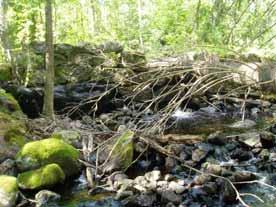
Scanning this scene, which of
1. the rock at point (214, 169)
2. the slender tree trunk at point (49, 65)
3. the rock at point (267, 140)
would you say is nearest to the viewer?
the rock at point (214, 169)

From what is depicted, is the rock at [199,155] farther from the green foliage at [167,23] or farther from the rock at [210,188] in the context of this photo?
the green foliage at [167,23]

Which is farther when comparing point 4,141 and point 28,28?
point 28,28

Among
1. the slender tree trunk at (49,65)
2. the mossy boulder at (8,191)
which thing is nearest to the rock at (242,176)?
the mossy boulder at (8,191)

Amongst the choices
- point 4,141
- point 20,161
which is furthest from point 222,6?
point 4,141

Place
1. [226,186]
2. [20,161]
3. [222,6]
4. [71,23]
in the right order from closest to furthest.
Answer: [222,6]
[226,186]
[20,161]
[71,23]

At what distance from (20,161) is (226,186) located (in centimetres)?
378

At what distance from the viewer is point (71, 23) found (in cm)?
2805

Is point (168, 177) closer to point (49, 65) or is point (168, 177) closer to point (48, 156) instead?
point (48, 156)

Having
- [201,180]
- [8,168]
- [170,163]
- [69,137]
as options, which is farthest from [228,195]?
[69,137]

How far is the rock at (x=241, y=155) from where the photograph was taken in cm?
883

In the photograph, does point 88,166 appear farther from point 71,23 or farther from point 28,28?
point 71,23

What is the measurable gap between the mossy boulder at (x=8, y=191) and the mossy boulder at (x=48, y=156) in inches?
30.0

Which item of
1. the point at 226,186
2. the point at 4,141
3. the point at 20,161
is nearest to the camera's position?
the point at 226,186

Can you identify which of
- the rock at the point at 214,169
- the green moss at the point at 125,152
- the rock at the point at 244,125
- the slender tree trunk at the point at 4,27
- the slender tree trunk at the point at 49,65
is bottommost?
the rock at the point at 214,169
